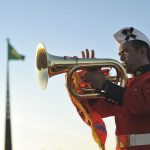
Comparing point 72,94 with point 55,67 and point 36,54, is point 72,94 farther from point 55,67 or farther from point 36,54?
point 36,54

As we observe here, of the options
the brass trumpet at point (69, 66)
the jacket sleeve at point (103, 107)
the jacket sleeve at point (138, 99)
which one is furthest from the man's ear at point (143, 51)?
the jacket sleeve at point (103, 107)

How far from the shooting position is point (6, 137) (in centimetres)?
3447

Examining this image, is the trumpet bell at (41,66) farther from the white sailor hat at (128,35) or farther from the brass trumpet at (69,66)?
the white sailor hat at (128,35)

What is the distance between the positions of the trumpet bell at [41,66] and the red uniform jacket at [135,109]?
1296 millimetres

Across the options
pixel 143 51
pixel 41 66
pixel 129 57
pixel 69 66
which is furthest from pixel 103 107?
pixel 41 66

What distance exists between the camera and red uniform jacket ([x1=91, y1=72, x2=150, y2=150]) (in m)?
8.09

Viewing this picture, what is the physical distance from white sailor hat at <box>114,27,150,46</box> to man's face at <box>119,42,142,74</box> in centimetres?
17

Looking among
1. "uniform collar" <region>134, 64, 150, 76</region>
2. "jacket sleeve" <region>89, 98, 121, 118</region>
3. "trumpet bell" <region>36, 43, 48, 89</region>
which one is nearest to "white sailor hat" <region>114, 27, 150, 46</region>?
"uniform collar" <region>134, 64, 150, 76</region>

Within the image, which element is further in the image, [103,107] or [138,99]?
[103,107]

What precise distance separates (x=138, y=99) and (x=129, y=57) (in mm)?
882

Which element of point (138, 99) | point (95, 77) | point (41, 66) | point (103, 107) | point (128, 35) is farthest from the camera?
point (41, 66)

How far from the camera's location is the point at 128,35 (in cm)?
916

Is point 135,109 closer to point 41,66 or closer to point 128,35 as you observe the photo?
point 128,35

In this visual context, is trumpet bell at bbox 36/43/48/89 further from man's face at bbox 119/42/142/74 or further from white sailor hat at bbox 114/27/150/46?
man's face at bbox 119/42/142/74
